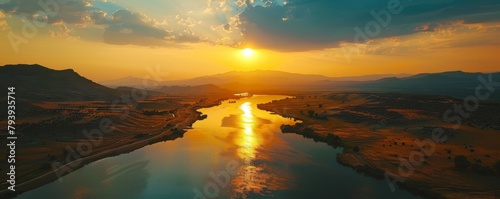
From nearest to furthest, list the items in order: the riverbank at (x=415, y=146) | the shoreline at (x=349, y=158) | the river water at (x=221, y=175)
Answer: the shoreline at (x=349, y=158) → the river water at (x=221, y=175) → the riverbank at (x=415, y=146)

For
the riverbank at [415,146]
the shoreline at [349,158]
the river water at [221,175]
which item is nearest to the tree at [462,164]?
the riverbank at [415,146]

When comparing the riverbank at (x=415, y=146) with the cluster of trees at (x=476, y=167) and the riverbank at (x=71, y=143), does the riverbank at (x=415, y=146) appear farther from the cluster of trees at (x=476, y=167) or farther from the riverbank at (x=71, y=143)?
the riverbank at (x=71, y=143)

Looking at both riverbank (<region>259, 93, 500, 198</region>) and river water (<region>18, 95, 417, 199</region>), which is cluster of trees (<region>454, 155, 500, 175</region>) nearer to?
riverbank (<region>259, 93, 500, 198</region>)

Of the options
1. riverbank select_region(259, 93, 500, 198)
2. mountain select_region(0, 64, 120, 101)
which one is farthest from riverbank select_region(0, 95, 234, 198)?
mountain select_region(0, 64, 120, 101)

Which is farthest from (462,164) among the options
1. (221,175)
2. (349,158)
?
(221,175)

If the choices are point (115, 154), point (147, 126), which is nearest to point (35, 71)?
point (147, 126)

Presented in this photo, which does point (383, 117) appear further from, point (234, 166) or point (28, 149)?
point (28, 149)
